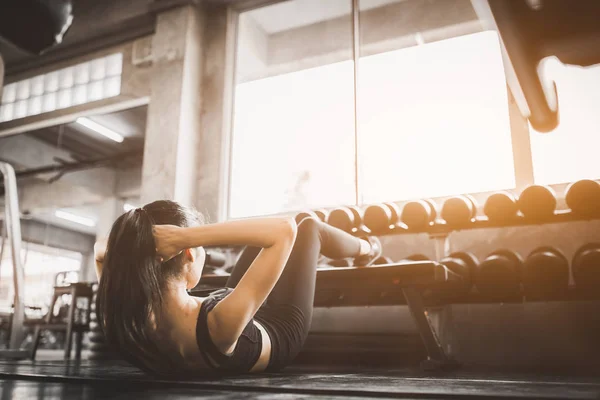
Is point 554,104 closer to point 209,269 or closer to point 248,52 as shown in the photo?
point 209,269

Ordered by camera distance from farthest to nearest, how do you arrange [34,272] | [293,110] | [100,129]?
[34,272] → [100,129] → [293,110]

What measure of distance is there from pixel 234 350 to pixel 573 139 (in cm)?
291

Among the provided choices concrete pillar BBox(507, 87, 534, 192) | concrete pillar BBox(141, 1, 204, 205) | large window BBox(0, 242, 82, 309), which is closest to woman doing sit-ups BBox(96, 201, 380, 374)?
concrete pillar BBox(507, 87, 534, 192)

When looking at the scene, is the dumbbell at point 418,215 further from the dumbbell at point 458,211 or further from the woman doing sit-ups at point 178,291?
the woman doing sit-ups at point 178,291

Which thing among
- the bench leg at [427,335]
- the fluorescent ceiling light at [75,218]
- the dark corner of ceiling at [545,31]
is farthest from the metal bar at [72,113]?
the fluorescent ceiling light at [75,218]

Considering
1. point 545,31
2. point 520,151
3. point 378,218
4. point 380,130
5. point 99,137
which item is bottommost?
point 545,31

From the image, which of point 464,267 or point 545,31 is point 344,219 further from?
point 545,31

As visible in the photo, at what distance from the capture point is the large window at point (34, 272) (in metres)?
9.70

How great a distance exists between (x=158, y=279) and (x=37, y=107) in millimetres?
4959

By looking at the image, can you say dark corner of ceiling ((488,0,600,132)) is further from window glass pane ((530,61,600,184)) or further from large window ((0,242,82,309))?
large window ((0,242,82,309))

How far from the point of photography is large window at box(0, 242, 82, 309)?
31.8 ft

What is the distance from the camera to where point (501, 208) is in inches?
108

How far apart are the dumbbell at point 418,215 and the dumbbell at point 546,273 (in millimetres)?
568

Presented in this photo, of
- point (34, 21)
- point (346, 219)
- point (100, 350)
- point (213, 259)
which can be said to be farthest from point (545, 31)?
point (100, 350)
